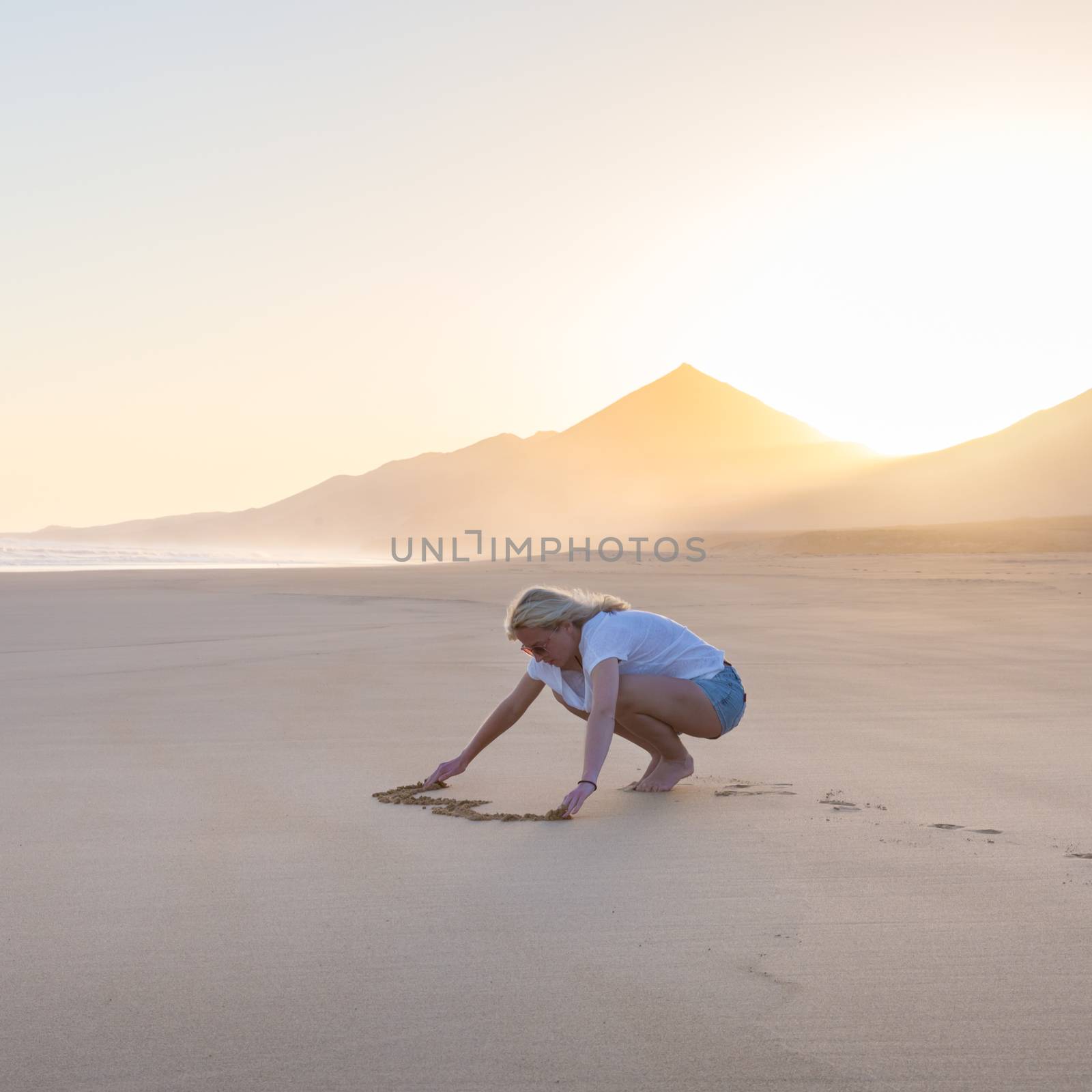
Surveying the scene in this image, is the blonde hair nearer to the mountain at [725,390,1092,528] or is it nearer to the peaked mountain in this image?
the mountain at [725,390,1092,528]

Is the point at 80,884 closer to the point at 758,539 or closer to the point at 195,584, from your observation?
the point at 195,584

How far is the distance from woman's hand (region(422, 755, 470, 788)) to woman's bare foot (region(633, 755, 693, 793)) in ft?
2.32

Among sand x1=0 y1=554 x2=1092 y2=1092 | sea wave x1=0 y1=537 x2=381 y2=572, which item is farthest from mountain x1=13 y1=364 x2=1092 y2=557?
sand x1=0 y1=554 x2=1092 y2=1092

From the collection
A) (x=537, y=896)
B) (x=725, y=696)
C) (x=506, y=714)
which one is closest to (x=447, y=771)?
(x=506, y=714)

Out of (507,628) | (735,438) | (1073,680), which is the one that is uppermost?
(735,438)

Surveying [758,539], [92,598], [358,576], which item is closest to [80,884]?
[92,598]

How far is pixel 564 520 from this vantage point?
114938 millimetres

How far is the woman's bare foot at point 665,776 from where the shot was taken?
461 cm

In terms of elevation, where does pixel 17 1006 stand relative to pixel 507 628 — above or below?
below

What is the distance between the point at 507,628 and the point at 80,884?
170 centimetres

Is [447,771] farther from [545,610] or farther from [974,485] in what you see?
[974,485]

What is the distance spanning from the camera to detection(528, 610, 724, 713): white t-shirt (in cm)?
434

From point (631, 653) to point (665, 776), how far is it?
53cm

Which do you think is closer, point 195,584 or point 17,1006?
point 17,1006
